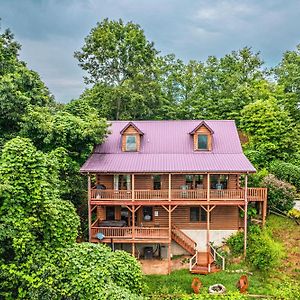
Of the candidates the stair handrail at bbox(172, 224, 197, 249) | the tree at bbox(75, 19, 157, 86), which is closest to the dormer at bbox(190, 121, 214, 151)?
the stair handrail at bbox(172, 224, 197, 249)

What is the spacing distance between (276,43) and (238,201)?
117 feet

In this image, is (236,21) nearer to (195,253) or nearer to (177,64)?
(177,64)

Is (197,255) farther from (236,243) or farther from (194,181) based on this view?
(194,181)

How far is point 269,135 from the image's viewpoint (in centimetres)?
3319

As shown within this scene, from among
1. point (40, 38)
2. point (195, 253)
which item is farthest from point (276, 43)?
point (195, 253)

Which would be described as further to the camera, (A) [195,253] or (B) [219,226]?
(B) [219,226]

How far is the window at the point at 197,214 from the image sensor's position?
24219mm

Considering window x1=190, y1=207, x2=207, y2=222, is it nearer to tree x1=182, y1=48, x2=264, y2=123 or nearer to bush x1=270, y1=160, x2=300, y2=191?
bush x1=270, y1=160, x2=300, y2=191

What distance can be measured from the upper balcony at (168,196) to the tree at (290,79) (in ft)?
70.0

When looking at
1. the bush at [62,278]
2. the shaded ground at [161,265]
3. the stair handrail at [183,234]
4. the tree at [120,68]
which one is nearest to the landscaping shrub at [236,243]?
the stair handrail at [183,234]

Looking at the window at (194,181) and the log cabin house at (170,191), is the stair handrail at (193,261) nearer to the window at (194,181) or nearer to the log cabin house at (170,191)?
the log cabin house at (170,191)

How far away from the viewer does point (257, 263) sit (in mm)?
20891

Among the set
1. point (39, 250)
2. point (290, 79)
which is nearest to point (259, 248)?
point (39, 250)

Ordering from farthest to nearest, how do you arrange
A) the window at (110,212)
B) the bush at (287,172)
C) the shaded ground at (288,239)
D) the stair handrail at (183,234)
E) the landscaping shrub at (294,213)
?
the bush at (287,172) → the landscaping shrub at (294,213) → the window at (110,212) → the stair handrail at (183,234) → the shaded ground at (288,239)
